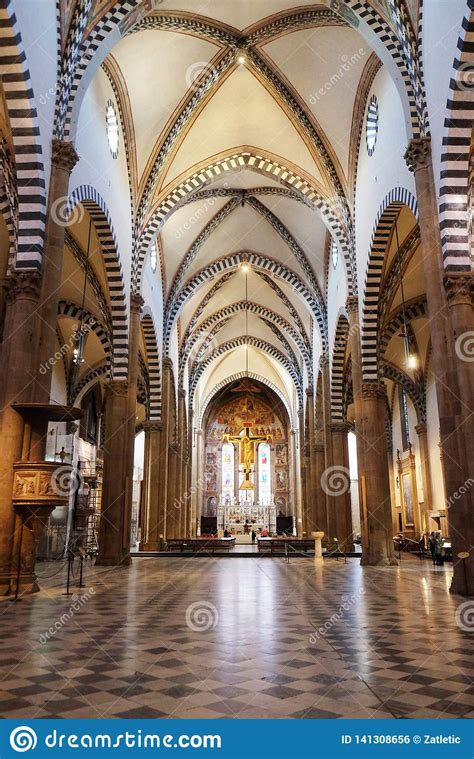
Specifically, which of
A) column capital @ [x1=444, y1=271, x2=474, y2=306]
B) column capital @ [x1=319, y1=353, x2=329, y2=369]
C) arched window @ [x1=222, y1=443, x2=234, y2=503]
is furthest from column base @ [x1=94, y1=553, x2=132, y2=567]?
arched window @ [x1=222, y1=443, x2=234, y2=503]

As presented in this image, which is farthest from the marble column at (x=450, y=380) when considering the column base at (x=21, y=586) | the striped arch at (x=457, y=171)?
the column base at (x=21, y=586)

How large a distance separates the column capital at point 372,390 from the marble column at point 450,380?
6.41 meters

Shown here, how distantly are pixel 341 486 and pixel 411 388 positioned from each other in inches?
255

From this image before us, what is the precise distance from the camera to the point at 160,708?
328 cm

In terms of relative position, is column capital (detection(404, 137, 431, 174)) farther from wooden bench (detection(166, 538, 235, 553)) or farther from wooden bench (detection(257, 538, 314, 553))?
wooden bench (detection(166, 538, 235, 553))

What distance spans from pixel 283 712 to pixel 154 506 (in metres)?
19.5

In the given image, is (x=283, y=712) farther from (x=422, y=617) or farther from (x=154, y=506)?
(x=154, y=506)

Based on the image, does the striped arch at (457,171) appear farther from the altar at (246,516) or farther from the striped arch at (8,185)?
the altar at (246,516)

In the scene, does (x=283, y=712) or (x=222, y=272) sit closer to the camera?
(x=283, y=712)

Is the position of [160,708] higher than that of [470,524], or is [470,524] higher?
[470,524]

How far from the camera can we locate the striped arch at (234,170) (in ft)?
58.4

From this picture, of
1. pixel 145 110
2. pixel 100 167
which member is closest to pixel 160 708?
pixel 100 167

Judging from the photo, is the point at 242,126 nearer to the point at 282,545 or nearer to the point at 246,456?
the point at 282,545

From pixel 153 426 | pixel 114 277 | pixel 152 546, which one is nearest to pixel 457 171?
pixel 114 277
